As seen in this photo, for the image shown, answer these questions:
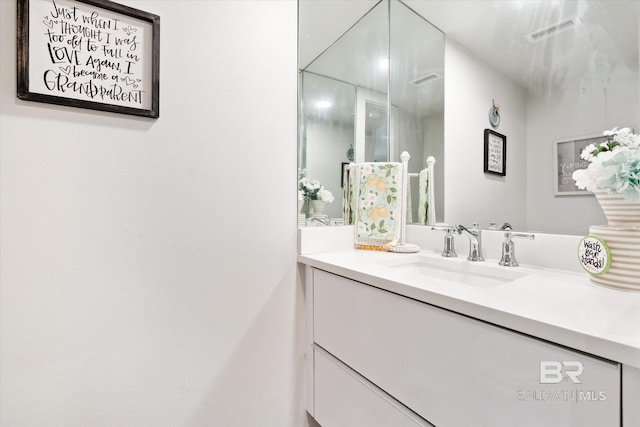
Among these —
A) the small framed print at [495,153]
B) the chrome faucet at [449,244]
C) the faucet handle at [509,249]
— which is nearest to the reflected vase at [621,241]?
the faucet handle at [509,249]

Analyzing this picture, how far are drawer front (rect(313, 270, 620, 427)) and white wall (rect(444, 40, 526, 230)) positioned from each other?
0.57 meters

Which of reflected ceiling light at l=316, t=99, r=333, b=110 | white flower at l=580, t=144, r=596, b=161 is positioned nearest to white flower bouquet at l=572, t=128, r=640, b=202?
white flower at l=580, t=144, r=596, b=161

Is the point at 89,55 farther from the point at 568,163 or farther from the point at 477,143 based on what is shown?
the point at 568,163

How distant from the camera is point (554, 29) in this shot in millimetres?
940

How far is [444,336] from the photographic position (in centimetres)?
69

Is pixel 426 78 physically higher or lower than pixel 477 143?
higher

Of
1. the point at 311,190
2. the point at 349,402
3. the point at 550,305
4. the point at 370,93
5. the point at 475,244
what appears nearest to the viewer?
the point at 550,305

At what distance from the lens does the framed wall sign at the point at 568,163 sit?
89 cm

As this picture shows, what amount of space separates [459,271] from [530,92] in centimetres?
65

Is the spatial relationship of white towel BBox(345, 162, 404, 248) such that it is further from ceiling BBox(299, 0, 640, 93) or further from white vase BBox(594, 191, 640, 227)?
white vase BBox(594, 191, 640, 227)

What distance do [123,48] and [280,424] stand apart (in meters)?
1.40

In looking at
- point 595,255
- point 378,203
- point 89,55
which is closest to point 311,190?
point 378,203

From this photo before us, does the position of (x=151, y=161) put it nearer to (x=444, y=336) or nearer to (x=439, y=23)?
(x=444, y=336)

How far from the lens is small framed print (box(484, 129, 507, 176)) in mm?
1074
